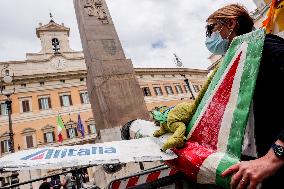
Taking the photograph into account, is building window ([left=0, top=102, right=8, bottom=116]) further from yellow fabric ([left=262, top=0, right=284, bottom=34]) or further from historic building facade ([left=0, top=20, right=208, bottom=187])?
yellow fabric ([left=262, top=0, right=284, bottom=34])

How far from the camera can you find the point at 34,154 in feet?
6.83

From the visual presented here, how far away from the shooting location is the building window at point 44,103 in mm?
30827

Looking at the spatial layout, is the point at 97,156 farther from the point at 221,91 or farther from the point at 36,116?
the point at 36,116

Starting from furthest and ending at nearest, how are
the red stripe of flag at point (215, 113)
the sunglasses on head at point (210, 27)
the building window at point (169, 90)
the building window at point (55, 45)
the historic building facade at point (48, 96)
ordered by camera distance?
the building window at point (169, 90) < the building window at point (55, 45) < the historic building facade at point (48, 96) < the sunglasses on head at point (210, 27) < the red stripe of flag at point (215, 113)

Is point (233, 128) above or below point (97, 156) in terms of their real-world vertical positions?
below

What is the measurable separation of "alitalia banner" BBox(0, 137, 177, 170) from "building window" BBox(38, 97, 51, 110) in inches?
1190

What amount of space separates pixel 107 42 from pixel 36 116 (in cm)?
2481

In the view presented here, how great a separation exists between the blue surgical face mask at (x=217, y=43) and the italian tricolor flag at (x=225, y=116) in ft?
1.16

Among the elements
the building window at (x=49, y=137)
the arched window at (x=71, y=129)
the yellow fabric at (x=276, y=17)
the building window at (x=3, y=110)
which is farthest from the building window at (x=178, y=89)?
the yellow fabric at (x=276, y=17)

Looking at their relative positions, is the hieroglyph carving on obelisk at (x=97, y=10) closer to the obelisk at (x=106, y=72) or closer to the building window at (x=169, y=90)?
the obelisk at (x=106, y=72)

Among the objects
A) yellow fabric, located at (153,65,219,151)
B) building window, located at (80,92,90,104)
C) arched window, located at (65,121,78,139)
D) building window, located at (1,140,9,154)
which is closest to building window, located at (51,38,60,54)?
building window, located at (80,92,90,104)

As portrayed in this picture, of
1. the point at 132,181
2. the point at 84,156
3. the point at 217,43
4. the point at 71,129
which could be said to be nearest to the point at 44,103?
the point at 71,129

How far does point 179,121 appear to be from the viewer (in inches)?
91.4

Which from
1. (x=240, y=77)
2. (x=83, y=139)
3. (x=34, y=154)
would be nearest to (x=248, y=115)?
(x=240, y=77)
